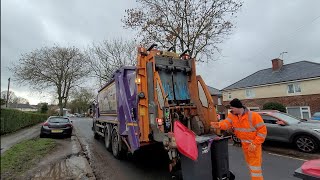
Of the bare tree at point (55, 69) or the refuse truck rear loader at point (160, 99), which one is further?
the bare tree at point (55, 69)

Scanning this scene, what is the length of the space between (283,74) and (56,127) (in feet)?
75.7

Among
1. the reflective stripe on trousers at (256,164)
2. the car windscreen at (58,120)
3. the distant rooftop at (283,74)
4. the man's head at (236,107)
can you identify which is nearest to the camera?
the reflective stripe on trousers at (256,164)

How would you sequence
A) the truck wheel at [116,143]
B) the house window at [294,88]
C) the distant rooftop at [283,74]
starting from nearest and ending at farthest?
the truck wheel at [116,143], the distant rooftop at [283,74], the house window at [294,88]

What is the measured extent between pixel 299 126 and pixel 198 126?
4766 millimetres

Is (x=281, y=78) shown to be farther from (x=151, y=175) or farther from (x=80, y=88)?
(x=80, y=88)

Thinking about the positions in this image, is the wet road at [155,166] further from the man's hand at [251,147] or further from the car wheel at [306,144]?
the man's hand at [251,147]

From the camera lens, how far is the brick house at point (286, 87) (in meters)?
21.8

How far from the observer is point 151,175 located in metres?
5.83

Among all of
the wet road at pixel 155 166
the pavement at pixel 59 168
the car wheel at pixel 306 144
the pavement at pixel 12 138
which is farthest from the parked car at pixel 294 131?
the pavement at pixel 12 138

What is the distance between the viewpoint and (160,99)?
Answer: 5.48 metres

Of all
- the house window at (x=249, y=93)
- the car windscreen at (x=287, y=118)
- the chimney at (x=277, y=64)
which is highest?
the chimney at (x=277, y=64)

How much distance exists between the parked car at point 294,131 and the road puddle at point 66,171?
6939 millimetres

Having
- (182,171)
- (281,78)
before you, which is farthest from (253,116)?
(281,78)

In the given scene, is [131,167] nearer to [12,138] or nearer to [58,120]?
[12,138]
